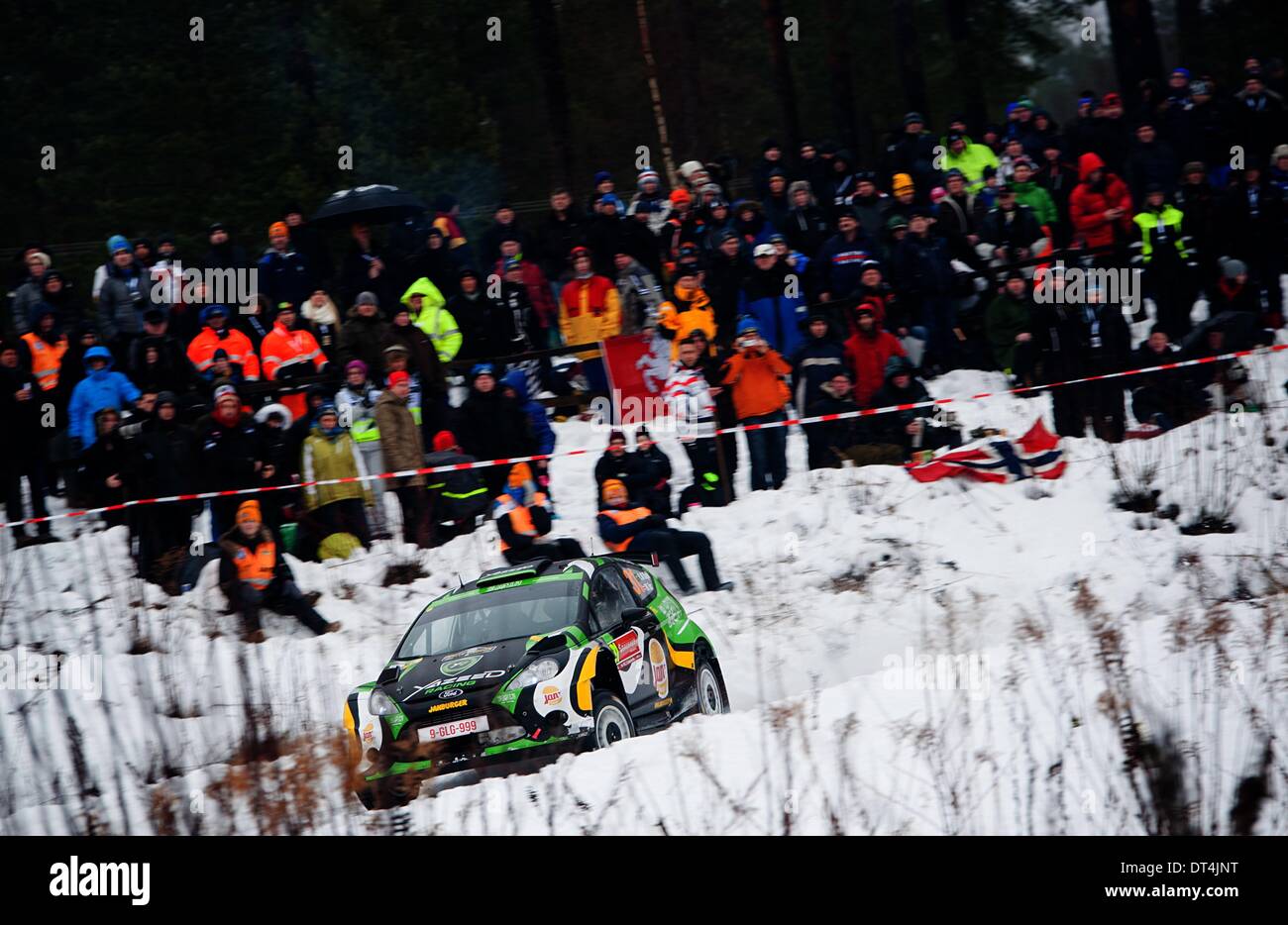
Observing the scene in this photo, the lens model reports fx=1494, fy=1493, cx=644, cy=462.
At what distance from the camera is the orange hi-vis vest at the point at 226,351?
51.0 ft

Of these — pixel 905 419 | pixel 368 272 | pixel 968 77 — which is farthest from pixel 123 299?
pixel 968 77

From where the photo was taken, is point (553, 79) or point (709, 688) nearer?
point (709, 688)

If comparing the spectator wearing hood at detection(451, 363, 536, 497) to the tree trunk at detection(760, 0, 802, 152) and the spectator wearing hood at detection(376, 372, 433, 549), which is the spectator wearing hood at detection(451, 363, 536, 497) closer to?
the spectator wearing hood at detection(376, 372, 433, 549)

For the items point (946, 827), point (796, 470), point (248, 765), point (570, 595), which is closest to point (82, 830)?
point (248, 765)

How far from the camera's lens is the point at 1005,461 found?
13922mm

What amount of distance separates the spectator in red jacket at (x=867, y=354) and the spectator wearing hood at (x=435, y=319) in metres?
4.34

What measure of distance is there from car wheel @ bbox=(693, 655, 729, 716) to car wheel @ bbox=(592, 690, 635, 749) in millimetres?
1269

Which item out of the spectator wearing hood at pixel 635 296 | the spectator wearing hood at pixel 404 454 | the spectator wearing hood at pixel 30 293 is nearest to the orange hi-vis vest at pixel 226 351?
the spectator wearing hood at pixel 30 293

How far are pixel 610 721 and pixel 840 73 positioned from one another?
1967cm

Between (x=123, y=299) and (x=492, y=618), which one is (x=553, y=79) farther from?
(x=492, y=618)

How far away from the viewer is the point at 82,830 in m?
8.32

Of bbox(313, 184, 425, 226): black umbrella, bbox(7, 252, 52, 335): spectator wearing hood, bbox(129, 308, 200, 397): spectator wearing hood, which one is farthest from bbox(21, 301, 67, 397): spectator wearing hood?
bbox(313, 184, 425, 226): black umbrella
